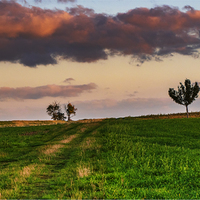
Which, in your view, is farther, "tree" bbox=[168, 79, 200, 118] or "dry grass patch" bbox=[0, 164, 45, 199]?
"tree" bbox=[168, 79, 200, 118]

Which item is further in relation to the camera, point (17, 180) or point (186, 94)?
point (186, 94)

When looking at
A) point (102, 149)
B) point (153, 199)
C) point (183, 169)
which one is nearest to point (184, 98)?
point (102, 149)

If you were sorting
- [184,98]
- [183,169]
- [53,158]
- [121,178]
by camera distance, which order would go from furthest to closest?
[184,98] < [53,158] < [183,169] < [121,178]

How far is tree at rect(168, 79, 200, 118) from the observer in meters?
71.5

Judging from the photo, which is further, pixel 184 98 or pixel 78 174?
pixel 184 98

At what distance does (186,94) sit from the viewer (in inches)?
2815

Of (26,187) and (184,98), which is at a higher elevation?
(184,98)

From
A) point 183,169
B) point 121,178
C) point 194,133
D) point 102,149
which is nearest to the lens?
point 121,178

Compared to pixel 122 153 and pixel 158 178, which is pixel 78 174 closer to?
pixel 158 178

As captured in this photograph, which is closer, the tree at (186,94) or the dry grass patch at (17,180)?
the dry grass patch at (17,180)

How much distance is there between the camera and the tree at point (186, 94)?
235ft

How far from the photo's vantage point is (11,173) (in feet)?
40.8

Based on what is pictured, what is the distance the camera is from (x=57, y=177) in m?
11.1

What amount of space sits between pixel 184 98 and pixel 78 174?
66.6 meters
